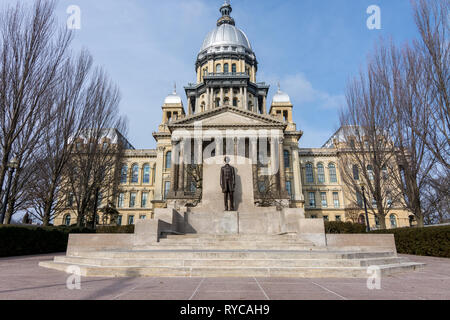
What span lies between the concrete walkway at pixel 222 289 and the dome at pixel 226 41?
204 ft

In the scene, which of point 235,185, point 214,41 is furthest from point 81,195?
point 214,41

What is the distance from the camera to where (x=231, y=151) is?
3962 centimetres

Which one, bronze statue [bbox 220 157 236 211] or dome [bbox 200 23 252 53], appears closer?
bronze statue [bbox 220 157 236 211]

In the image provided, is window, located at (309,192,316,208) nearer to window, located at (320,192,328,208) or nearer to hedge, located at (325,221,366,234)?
window, located at (320,192,328,208)

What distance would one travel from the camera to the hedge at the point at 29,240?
11.7 meters

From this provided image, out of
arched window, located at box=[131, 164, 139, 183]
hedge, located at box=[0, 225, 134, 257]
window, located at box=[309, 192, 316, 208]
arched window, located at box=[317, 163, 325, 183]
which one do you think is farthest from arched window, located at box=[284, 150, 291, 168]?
hedge, located at box=[0, 225, 134, 257]

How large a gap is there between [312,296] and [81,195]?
1998 cm

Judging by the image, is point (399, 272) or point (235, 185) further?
point (235, 185)

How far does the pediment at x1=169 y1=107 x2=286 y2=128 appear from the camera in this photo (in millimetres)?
40562

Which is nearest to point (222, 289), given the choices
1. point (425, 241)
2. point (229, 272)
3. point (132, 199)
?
point (229, 272)

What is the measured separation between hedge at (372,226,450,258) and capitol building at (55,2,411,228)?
1492cm

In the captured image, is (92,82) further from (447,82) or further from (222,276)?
(447,82)

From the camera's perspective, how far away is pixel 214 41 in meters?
63.1

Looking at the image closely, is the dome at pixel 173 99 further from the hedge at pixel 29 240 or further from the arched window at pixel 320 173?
the hedge at pixel 29 240
